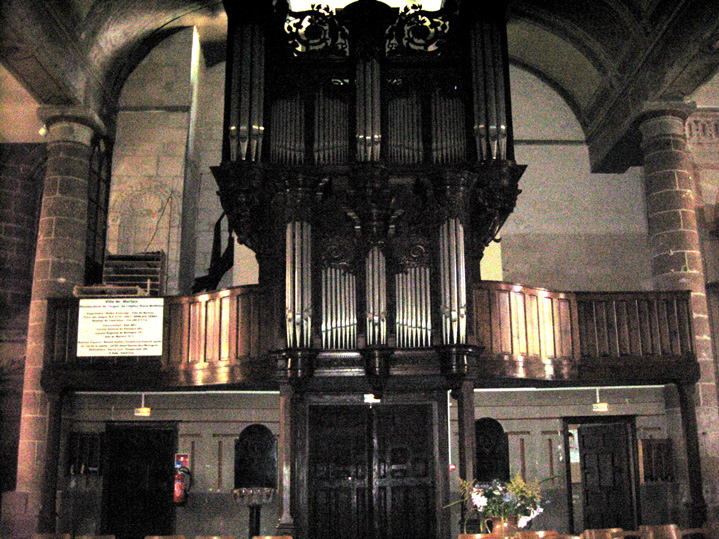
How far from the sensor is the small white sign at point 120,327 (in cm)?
1356

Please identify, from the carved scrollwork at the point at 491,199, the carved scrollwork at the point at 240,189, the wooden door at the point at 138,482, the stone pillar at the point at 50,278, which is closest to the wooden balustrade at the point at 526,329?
the carved scrollwork at the point at 491,199

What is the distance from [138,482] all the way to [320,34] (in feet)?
29.5

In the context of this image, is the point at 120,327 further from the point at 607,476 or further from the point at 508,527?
the point at 607,476

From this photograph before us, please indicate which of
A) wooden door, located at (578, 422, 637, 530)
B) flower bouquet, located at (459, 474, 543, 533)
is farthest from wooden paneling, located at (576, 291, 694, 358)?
flower bouquet, located at (459, 474, 543, 533)

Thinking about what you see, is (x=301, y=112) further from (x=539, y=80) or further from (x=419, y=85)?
(x=539, y=80)

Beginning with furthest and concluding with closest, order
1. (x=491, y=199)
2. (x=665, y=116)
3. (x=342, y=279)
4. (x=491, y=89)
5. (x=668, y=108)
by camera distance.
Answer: (x=665, y=116), (x=668, y=108), (x=491, y=89), (x=491, y=199), (x=342, y=279)

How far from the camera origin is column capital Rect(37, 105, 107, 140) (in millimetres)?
15133

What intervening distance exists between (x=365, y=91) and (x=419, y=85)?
107cm

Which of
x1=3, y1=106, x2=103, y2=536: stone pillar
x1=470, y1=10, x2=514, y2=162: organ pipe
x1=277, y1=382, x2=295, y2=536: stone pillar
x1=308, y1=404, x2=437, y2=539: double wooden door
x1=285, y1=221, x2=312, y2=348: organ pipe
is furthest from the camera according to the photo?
x1=3, y1=106, x2=103, y2=536: stone pillar

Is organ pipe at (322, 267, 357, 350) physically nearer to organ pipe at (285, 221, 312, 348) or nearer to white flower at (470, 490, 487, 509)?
organ pipe at (285, 221, 312, 348)

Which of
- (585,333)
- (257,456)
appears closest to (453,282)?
(585,333)

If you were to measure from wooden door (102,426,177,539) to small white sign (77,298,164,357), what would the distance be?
2429 mm

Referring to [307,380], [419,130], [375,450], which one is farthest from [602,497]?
[419,130]

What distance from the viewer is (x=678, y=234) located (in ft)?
48.7
